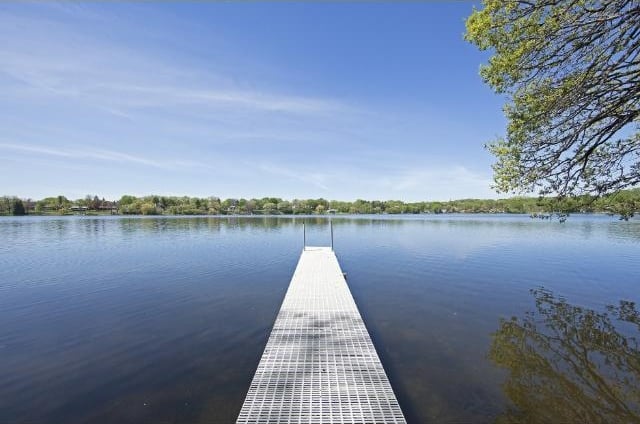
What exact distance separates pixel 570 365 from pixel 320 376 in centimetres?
666

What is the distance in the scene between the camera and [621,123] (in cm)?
748

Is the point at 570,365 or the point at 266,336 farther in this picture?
the point at 266,336

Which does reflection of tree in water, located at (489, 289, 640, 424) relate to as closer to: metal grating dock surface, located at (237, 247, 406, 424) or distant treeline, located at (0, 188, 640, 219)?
metal grating dock surface, located at (237, 247, 406, 424)

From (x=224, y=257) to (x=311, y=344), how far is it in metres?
16.0

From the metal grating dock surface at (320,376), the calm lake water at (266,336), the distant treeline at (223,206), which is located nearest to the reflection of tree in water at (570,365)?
the calm lake water at (266,336)

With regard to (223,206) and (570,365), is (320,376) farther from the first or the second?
(223,206)

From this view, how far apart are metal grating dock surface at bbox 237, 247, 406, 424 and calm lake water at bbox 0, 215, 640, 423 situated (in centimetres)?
77

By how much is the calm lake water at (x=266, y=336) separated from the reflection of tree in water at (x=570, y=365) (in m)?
0.04

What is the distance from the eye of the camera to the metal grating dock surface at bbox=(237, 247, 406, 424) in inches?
173

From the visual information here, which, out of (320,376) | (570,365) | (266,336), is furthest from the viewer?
(266,336)

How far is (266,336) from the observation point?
8.27 metres

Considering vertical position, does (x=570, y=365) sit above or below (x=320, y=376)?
below

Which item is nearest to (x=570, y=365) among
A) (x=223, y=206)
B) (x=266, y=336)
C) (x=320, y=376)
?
(x=320, y=376)

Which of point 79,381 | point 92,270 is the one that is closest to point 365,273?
point 79,381
